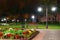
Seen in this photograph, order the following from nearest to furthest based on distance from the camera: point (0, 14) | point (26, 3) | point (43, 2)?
point (43, 2) → point (26, 3) → point (0, 14)

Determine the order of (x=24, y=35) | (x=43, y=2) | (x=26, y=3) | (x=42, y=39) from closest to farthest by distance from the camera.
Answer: (x=24, y=35) < (x=42, y=39) < (x=43, y=2) < (x=26, y=3)

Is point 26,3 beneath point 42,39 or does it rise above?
above

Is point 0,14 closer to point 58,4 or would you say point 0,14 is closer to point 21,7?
point 21,7

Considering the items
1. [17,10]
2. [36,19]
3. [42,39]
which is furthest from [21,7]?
[42,39]

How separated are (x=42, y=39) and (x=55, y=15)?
7499 cm

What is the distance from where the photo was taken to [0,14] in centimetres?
9388

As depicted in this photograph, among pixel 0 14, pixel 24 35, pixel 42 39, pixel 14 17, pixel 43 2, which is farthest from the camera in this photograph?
pixel 14 17

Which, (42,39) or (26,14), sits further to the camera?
(26,14)

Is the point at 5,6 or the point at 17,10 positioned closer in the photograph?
the point at 5,6

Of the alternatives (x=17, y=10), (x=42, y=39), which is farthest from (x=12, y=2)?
(x=42, y=39)

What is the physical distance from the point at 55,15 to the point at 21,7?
604 inches

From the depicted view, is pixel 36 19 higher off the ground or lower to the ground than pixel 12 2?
lower

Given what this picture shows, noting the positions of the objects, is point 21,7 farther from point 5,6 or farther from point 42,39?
point 42,39

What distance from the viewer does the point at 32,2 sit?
289 ft
